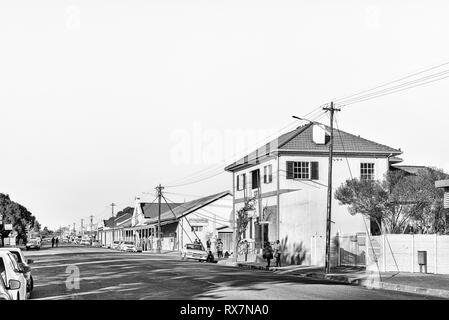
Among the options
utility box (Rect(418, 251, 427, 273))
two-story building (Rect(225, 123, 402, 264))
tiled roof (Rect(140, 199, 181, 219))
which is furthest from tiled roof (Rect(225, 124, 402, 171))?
tiled roof (Rect(140, 199, 181, 219))

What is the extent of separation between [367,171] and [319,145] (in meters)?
4.34

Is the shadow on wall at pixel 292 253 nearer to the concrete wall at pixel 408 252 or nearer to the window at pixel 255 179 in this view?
the window at pixel 255 179

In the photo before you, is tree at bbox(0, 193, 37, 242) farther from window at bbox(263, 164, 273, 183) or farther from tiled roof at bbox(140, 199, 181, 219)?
window at bbox(263, 164, 273, 183)

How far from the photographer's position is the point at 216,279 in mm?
26953

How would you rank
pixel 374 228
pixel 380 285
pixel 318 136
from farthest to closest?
pixel 318 136 → pixel 374 228 → pixel 380 285

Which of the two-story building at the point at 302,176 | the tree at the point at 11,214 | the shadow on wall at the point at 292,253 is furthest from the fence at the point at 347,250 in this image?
the tree at the point at 11,214

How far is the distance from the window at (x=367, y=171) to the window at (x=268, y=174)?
23.1ft

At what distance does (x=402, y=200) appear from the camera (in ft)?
125

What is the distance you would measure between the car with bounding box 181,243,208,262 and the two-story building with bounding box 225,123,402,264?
4.19m

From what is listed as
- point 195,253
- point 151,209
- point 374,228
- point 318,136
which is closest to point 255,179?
point 318,136

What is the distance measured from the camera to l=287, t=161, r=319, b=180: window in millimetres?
50562

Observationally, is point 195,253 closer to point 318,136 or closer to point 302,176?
point 302,176
